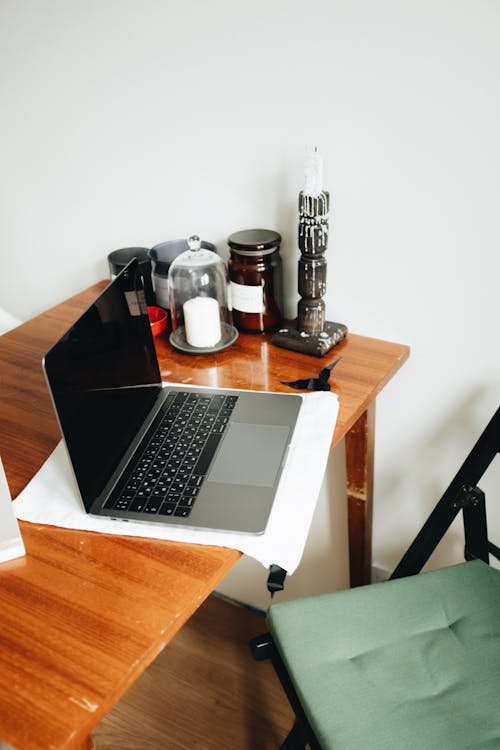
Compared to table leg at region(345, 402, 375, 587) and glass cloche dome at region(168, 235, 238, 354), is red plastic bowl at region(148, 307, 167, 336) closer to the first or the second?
glass cloche dome at region(168, 235, 238, 354)

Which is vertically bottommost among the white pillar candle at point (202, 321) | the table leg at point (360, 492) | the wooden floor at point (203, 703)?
the wooden floor at point (203, 703)

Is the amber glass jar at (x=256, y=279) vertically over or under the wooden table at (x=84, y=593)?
over

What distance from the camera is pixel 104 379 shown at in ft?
2.99

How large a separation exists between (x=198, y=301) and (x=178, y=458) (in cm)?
37

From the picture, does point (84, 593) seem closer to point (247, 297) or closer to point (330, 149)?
point (247, 297)

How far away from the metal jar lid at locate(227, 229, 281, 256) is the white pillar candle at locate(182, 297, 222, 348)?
116mm

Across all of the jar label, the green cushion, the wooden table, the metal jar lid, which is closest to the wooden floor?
the green cushion

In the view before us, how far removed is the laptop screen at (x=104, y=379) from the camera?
31.3 inches

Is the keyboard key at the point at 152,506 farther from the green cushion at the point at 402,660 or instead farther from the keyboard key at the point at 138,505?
the green cushion at the point at 402,660

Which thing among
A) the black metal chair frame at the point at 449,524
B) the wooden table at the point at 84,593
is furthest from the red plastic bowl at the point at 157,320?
the black metal chair frame at the point at 449,524

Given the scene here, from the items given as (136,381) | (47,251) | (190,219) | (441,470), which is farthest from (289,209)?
(47,251)

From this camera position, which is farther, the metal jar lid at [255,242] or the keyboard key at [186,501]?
the metal jar lid at [255,242]

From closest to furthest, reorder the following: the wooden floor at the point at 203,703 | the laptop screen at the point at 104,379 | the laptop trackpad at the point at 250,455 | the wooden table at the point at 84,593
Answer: the wooden table at the point at 84,593
the laptop screen at the point at 104,379
the laptop trackpad at the point at 250,455
the wooden floor at the point at 203,703

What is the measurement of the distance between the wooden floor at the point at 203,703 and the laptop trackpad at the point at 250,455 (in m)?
0.84
